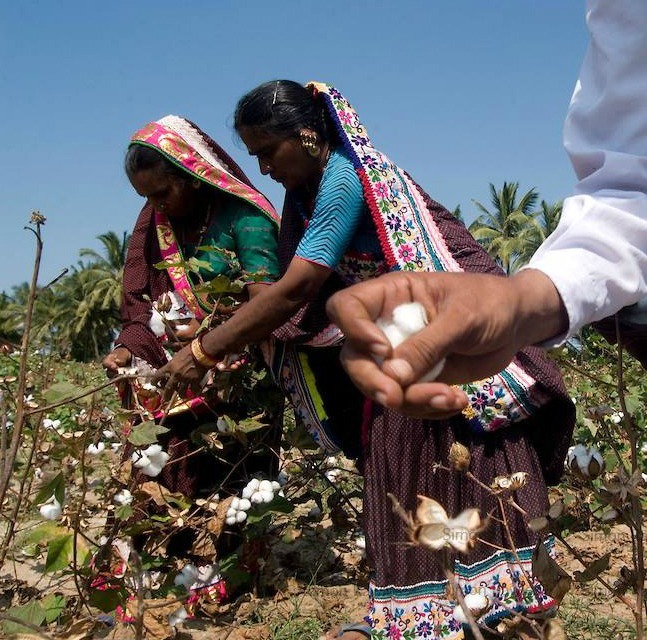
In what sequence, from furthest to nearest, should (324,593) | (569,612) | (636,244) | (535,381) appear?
(324,593), (569,612), (535,381), (636,244)

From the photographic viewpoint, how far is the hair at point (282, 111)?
2178 mm

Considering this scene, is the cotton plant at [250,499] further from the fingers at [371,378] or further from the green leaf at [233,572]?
the fingers at [371,378]

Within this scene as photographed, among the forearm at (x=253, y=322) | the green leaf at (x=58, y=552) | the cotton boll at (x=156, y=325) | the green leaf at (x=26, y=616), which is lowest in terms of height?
the green leaf at (x=26, y=616)

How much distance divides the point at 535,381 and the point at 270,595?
1.39m

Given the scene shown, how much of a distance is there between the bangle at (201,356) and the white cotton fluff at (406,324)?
1.59 metres

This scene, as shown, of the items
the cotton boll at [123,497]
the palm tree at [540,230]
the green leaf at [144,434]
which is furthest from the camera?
the palm tree at [540,230]

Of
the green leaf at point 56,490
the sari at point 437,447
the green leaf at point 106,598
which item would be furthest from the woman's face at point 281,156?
the green leaf at point 106,598

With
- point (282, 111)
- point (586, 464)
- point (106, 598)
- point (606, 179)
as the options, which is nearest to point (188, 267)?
point (282, 111)

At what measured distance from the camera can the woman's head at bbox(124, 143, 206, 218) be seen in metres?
2.50

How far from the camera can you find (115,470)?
7.49 ft

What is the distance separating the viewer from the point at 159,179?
253 cm

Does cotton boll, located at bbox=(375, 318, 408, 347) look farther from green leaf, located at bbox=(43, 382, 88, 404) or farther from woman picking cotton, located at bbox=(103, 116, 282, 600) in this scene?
woman picking cotton, located at bbox=(103, 116, 282, 600)

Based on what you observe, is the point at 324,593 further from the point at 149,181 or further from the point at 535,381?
the point at 149,181

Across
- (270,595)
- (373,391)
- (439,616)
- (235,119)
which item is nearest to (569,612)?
(439,616)
